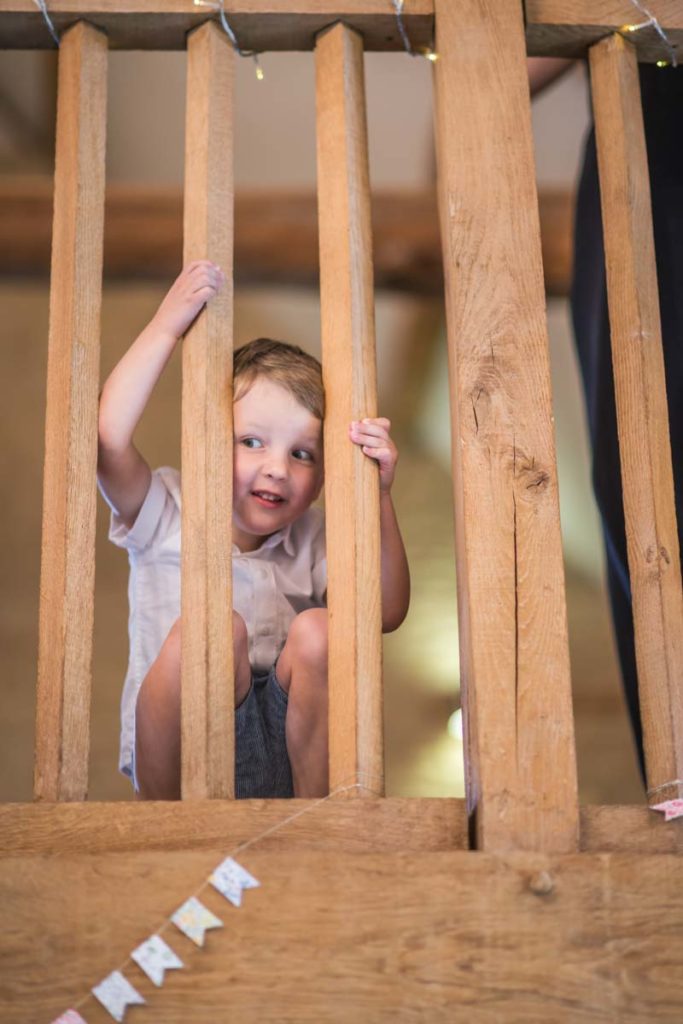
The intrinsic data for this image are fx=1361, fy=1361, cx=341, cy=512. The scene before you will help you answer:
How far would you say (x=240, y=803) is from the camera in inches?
57.8

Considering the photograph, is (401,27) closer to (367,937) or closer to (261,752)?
(261,752)

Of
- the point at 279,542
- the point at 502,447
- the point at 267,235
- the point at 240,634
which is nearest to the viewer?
the point at 502,447

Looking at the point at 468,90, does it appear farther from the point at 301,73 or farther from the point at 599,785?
the point at 599,785

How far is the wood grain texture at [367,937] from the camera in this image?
1.33 m

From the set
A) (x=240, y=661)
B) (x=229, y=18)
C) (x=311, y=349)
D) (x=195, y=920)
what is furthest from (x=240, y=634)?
(x=311, y=349)

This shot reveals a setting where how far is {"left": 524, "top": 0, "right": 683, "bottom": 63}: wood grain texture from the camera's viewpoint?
6.06 ft

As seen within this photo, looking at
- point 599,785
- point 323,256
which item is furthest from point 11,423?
point 323,256

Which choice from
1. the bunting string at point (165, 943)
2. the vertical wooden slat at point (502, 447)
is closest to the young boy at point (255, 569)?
the vertical wooden slat at point (502, 447)

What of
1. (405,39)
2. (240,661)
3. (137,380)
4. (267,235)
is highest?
(267,235)

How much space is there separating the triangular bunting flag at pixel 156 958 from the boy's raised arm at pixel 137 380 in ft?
2.34

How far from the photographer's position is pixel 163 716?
185 cm

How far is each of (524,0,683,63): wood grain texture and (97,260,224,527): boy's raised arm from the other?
573mm

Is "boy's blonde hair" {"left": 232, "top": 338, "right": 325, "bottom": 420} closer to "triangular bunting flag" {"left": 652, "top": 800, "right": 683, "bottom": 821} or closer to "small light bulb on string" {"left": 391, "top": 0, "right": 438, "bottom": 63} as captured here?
"small light bulb on string" {"left": 391, "top": 0, "right": 438, "bottom": 63}

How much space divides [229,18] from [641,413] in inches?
30.4
